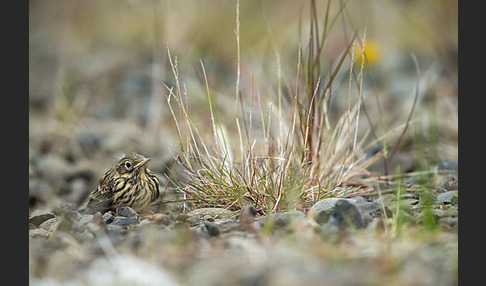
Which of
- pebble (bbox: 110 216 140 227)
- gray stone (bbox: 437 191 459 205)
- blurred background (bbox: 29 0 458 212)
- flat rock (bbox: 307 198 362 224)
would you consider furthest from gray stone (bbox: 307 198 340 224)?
blurred background (bbox: 29 0 458 212)

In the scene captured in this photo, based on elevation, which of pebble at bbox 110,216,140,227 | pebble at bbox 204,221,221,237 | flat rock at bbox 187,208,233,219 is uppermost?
pebble at bbox 204,221,221,237

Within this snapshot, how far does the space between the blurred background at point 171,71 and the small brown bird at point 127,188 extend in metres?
0.47

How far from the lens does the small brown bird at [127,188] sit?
392cm

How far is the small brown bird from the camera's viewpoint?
392cm

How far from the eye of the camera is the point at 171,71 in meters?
5.95

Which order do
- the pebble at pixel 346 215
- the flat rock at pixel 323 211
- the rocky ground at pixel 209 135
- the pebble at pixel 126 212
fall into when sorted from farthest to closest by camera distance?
1. the pebble at pixel 126 212
2. the flat rock at pixel 323 211
3. the pebble at pixel 346 215
4. the rocky ground at pixel 209 135

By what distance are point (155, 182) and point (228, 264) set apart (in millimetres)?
1868

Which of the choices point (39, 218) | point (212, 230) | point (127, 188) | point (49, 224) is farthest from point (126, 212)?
point (212, 230)

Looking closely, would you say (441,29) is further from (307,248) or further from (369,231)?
(307,248)

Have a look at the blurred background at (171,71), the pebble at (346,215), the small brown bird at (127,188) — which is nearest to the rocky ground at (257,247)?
the pebble at (346,215)

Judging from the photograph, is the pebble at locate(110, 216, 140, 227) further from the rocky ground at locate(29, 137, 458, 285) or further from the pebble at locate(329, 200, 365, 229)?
the pebble at locate(329, 200, 365, 229)

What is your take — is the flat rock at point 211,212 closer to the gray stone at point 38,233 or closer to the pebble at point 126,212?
the pebble at point 126,212

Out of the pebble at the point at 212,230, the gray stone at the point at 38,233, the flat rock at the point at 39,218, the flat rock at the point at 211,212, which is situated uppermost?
the pebble at the point at 212,230

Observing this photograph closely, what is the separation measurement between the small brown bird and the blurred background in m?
0.47
